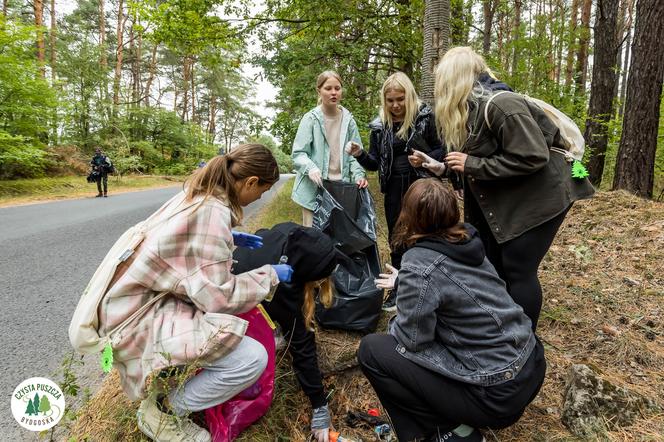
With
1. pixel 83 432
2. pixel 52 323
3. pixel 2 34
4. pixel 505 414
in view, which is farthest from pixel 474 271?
pixel 2 34

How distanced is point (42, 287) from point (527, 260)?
4059mm

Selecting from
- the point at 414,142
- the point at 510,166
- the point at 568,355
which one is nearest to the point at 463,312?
the point at 510,166

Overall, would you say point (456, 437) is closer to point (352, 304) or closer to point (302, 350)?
point (302, 350)

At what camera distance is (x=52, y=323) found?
9.36ft

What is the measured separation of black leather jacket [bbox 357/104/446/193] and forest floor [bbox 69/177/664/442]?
3.76 feet

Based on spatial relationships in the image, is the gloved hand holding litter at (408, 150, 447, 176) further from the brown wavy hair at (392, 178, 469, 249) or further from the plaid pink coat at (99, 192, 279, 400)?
the plaid pink coat at (99, 192, 279, 400)

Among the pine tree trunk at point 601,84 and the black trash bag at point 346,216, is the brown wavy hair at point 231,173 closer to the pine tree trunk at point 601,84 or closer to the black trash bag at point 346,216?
the black trash bag at point 346,216

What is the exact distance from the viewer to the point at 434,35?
12.6 ft

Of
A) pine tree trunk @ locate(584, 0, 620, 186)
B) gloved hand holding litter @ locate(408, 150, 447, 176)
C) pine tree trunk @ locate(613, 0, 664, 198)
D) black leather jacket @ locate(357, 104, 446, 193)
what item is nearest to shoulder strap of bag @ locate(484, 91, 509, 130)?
gloved hand holding litter @ locate(408, 150, 447, 176)

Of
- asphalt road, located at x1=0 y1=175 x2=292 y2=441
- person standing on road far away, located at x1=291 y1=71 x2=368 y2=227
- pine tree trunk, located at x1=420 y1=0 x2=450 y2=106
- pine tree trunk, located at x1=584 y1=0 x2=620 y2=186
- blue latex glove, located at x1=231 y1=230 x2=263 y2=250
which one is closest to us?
blue latex glove, located at x1=231 y1=230 x2=263 y2=250

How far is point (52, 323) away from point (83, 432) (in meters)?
1.40

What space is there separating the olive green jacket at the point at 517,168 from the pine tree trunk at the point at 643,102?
4.27 meters

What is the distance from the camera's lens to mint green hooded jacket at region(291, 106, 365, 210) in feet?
10.1

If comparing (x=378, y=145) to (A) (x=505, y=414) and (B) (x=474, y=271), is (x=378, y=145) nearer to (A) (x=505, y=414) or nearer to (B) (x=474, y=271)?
(B) (x=474, y=271)
